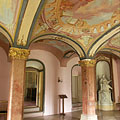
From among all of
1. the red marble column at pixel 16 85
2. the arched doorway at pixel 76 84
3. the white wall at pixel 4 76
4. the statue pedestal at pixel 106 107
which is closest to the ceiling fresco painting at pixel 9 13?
the red marble column at pixel 16 85

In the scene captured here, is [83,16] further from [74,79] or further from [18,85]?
[74,79]

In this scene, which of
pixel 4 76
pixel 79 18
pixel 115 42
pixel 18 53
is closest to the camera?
pixel 18 53

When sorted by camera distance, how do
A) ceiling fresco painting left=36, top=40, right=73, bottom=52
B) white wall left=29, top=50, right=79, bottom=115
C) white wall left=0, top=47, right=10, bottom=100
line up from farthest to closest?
white wall left=29, top=50, right=79, bottom=115
ceiling fresco painting left=36, top=40, right=73, bottom=52
white wall left=0, top=47, right=10, bottom=100

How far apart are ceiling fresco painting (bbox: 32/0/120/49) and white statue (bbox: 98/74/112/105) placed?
216 inches

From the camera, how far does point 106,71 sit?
1298cm

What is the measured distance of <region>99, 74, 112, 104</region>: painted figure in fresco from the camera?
37.4 ft

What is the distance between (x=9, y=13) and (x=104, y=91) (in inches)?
376

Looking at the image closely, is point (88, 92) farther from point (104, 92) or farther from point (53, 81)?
point (104, 92)

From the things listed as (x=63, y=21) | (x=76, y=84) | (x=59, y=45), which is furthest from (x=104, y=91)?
(x=63, y=21)

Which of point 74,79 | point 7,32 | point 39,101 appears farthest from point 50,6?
point 74,79

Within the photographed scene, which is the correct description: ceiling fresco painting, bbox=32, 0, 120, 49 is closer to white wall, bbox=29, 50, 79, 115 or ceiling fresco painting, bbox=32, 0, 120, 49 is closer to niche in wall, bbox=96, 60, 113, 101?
white wall, bbox=29, 50, 79, 115

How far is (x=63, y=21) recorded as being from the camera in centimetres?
612

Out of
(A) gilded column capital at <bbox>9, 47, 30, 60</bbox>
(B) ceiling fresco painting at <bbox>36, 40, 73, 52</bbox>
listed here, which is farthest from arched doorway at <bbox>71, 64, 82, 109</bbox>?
(A) gilded column capital at <bbox>9, 47, 30, 60</bbox>

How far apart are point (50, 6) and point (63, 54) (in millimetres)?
5391
